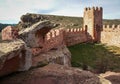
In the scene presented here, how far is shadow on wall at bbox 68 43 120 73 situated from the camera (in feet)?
91.5

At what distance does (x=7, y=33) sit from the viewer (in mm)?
14102

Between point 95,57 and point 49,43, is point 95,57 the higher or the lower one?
the lower one

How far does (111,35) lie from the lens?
3488 centimetres

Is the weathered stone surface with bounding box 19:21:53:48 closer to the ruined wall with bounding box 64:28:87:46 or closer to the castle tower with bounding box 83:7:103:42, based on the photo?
the ruined wall with bounding box 64:28:87:46

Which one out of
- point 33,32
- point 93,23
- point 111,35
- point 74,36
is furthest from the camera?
point 93,23

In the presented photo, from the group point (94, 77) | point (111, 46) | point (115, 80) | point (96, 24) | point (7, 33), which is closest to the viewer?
point (94, 77)

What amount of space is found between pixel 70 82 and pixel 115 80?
323 inches

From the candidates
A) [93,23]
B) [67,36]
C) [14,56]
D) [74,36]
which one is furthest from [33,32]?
[93,23]

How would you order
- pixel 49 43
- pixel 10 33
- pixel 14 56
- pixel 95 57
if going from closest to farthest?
pixel 14 56, pixel 10 33, pixel 49 43, pixel 95 57

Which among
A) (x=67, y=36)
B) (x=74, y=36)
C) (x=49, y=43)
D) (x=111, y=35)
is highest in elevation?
(x=49, y=43)

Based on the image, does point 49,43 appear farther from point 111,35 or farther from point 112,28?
point 112,28

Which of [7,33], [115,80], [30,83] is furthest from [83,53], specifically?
[30,83]

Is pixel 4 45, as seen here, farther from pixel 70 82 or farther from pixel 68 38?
pixel 68 38

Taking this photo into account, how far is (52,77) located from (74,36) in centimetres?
2136
